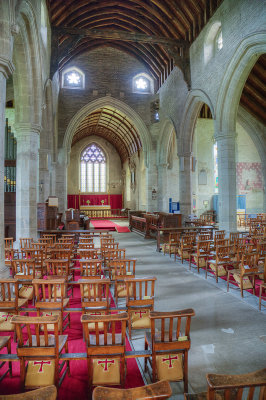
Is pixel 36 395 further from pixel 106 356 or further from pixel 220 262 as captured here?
pixel 220 262

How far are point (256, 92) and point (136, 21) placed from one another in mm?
7448

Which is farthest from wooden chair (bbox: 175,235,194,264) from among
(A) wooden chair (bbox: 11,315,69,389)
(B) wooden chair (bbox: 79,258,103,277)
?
(A) wooden chair (bbox: 11,315,69,389)

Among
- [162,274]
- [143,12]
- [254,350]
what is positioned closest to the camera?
[254,350]

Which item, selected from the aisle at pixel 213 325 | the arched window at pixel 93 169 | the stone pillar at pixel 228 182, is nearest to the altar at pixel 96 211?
the arched window at pixel 93 169

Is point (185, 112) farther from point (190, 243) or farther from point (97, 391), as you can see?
point (97, 391)

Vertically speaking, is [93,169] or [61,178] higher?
[93,169]

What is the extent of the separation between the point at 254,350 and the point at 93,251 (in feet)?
10.7

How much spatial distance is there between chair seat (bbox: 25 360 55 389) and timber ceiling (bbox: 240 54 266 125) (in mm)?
12847

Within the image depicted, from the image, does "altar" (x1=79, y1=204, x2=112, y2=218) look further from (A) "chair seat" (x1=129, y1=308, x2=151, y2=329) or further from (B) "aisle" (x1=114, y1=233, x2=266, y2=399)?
(A) "chair seat" (x1=129, y1=308, x2=151, y2=329)

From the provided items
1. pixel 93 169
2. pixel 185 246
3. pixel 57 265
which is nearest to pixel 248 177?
pixel 185 246

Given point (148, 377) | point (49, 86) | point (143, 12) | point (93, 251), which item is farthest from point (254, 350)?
point (143, 12)

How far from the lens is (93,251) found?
541 cm

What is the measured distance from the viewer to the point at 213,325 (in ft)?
11.9

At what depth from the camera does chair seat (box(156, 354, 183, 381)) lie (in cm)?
235
